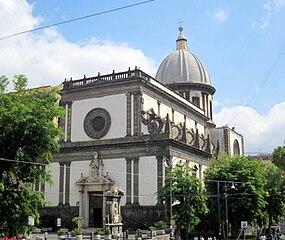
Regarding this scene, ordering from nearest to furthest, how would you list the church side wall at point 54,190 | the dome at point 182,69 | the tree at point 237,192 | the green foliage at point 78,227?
the green foliage at point 78,227 → the tree at point 237,192 → the church side wall at point 54,190 → the dome at point 182,69

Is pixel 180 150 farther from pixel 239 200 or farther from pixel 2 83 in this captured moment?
pixel 2 83

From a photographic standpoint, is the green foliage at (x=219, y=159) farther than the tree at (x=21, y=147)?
Yes

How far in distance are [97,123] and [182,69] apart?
961 inches

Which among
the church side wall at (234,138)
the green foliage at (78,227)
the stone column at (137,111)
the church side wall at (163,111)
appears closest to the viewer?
the green foliage at (78,227)

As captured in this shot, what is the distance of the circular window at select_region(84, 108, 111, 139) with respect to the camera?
1903 inches

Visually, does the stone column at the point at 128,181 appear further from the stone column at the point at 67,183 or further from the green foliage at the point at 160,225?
the stone column at the point at 67,183

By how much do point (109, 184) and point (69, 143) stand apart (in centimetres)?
747

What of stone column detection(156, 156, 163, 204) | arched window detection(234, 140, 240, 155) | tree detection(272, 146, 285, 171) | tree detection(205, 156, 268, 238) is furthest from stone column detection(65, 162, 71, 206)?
arched window detection(234, 140, 240, 155)

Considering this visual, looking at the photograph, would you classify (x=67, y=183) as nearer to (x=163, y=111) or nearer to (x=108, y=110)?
(x=108, y=110)

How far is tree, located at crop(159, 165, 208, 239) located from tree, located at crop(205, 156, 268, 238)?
345cm

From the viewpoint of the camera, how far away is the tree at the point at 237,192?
42562mm

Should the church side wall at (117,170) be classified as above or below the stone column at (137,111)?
below

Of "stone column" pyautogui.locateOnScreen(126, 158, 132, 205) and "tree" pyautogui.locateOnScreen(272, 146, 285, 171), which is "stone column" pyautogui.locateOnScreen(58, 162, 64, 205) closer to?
"stone column" pyautogui.locateOnScreen(126, 158, 132, 205)

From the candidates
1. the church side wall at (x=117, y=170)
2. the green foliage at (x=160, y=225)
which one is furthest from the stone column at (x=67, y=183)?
the green foliage at (x=160, y=225)
